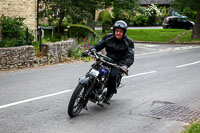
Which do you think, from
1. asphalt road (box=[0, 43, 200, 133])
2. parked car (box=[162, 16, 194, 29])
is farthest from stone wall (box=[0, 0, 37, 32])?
parked car (box=[162, 16, 194, 29])

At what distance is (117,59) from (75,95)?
1.77 meters

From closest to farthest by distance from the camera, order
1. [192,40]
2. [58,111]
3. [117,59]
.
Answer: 1. [58,111]
2. [117,59]
3. [192,40]

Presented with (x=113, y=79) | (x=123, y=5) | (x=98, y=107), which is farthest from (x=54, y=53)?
(x=123, y=5)

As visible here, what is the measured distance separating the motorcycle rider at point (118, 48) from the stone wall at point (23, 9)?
12043 millimetres

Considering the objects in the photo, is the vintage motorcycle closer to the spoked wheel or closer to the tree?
the spoked wheel

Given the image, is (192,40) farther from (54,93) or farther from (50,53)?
→ (54,93)

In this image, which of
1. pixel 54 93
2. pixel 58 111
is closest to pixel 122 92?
pixel 54 93

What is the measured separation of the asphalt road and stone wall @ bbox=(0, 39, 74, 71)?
560 mm

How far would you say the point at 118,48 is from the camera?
7891 mm

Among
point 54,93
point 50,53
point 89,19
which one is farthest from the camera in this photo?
point 89,19

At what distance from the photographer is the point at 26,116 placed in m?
6.93

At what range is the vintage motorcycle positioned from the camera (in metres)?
6.74

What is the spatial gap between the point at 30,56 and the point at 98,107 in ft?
21.2

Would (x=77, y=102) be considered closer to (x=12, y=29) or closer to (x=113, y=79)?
(x=113, y=79)
